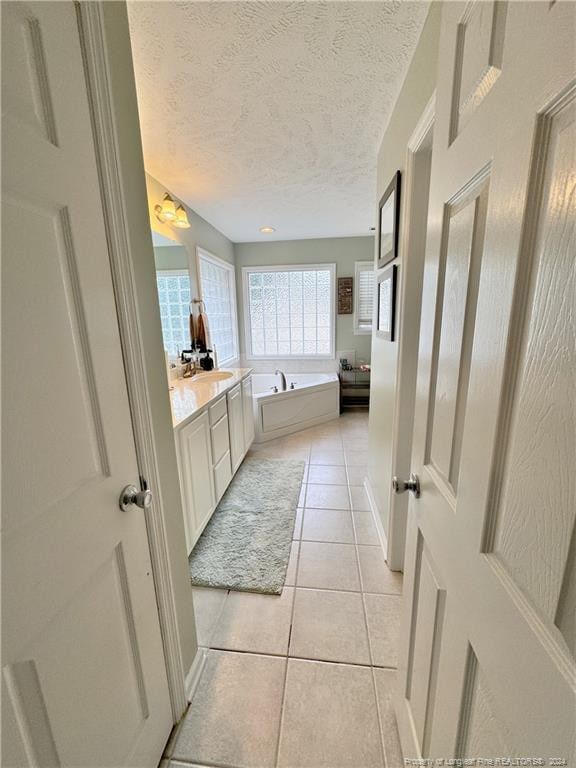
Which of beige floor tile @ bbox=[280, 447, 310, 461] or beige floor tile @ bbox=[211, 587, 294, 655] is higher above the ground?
beige floor tile @ bbox=[280, 447, 310, 461]

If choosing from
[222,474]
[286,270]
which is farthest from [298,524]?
[286,270]

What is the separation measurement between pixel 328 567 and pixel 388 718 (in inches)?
28.2

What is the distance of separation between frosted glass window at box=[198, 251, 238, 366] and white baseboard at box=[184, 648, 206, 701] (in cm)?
303

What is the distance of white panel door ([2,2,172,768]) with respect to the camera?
506 millimetres

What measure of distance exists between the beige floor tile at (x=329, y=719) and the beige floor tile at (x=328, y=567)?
0.41 meters

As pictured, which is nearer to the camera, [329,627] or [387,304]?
[329,627]

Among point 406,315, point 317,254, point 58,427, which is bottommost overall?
point 58,427

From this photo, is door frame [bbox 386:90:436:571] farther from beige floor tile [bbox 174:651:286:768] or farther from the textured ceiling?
beige floor tile [bbox 174:651:286:768]

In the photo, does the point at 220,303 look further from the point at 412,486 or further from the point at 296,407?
the point at 412,486

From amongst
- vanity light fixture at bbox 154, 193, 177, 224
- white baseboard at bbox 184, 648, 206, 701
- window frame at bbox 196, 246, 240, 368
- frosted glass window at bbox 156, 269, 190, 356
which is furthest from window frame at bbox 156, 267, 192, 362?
white baseboard at bbox 184, 648, 206, 701

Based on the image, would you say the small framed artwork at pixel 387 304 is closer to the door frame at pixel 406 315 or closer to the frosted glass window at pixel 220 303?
the door frame at pixel 406 315

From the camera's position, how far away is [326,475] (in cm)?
283

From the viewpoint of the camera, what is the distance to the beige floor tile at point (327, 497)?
2.38 m

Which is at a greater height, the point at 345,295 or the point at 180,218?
the point at 180,218
